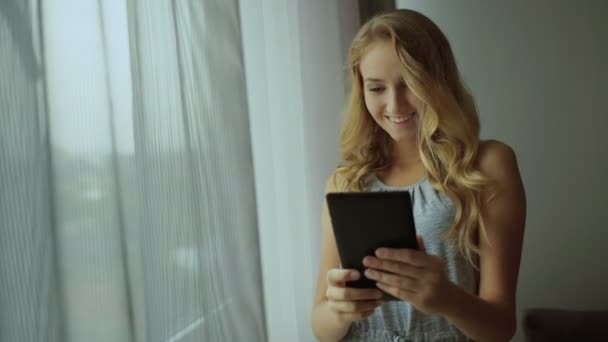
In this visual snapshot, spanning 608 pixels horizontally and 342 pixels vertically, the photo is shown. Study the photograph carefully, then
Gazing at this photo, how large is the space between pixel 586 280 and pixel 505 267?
988mm

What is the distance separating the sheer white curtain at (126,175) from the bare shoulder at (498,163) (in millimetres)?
450

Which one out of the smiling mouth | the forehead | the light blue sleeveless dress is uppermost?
the forehead

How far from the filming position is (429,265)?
87 centimetres

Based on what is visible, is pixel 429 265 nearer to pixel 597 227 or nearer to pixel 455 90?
pixel 455 90

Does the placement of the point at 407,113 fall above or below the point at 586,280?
above

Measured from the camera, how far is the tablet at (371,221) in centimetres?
84

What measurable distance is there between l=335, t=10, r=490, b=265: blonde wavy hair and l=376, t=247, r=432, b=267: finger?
0.75 ft

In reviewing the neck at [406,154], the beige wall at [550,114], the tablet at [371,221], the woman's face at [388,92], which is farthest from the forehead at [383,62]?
the beige wall at [550,114]

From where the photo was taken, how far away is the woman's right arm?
36.3 inches

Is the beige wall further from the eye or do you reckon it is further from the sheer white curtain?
the sheer white curtain

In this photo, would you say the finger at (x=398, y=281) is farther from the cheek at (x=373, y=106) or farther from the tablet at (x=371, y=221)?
the cheek at (x=373, y=106)

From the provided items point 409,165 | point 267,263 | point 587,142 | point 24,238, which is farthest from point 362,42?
point 587,142

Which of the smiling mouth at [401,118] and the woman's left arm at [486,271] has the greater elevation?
the smiling mouth at [401,118]

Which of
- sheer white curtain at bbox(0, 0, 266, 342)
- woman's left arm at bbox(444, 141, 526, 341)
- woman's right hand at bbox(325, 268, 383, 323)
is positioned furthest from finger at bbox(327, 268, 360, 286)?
woman's left arm at bbox(444, 141, 526, 341)
